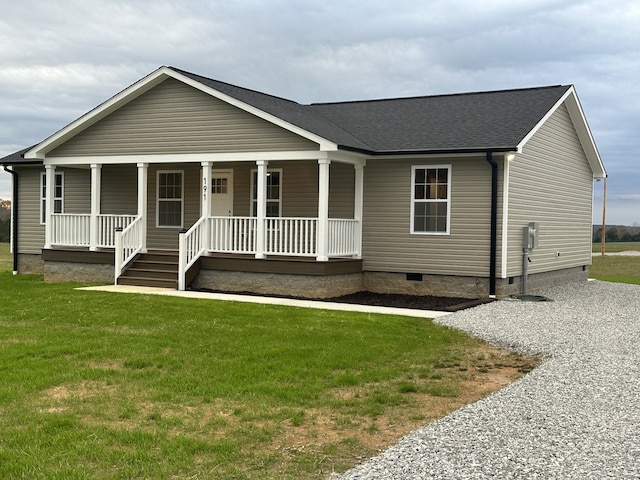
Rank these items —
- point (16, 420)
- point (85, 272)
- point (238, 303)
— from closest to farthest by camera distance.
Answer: point (16, 420), point (238, 303), point (85, 272)

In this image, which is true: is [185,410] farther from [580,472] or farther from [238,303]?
[238,303]

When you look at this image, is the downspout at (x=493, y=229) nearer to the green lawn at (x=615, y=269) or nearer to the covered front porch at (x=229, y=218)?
the covered front porch at (x=229, y=218)

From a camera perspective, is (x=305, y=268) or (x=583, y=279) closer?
(x=305, y=268)

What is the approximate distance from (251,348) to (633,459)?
5.33 m

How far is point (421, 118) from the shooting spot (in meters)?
19.3

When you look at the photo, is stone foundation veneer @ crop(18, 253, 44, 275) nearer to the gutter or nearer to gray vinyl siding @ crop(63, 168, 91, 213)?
gray vinyl siding @ crop(63, 168, 91, 213)

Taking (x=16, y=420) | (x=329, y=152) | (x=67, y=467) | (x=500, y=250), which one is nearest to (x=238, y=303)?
(x=329, y=152)

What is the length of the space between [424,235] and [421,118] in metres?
3.97

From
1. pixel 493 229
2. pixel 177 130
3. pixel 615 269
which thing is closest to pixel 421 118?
pixel 493 229

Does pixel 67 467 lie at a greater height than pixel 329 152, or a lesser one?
lesser

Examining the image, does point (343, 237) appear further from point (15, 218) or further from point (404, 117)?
point (15, 218)

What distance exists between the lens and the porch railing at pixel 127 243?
1800 centimetres

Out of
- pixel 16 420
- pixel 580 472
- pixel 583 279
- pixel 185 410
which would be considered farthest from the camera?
pixel 583 279

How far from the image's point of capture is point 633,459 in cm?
550
